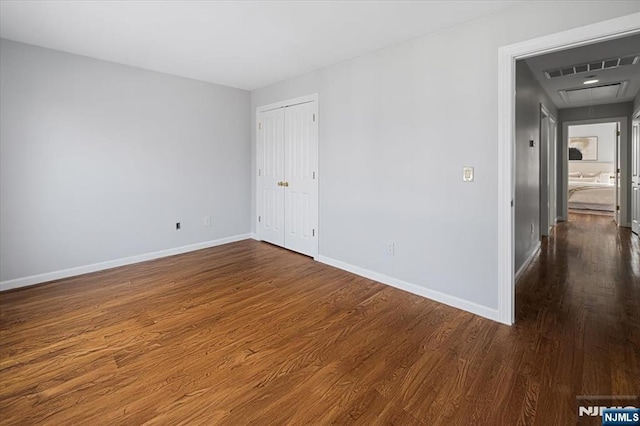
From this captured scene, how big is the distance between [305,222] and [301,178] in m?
0.63

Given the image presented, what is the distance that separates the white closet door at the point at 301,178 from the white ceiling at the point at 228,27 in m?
0.75

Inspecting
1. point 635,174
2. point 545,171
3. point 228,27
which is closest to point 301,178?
point 228,27

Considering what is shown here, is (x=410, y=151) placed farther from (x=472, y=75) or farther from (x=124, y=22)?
(x=124, y=22)

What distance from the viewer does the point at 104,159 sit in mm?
3859

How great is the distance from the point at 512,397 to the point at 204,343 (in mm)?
1965

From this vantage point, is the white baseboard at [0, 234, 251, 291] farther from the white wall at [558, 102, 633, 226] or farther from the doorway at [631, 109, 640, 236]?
the white wall at [558, 102, 633, 226]

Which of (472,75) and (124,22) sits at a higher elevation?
(124,22)

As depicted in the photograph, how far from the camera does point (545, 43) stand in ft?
7.49

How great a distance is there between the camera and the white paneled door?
4.34 metres

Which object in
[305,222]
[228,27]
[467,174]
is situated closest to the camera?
[467,174]

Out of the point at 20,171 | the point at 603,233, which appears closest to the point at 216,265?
the point at 20,171

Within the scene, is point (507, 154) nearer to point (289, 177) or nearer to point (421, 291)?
point (421, 291)

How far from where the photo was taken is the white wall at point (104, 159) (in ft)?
10.8
